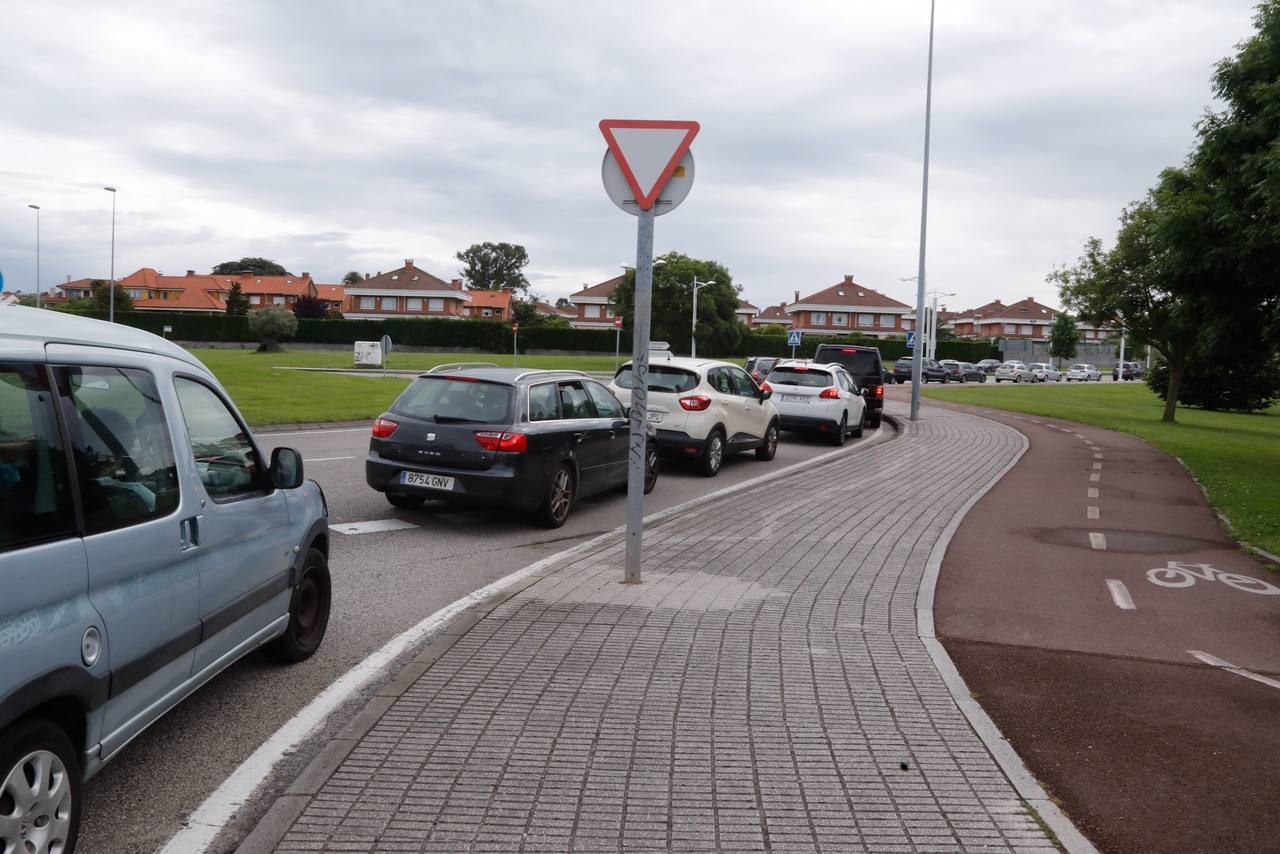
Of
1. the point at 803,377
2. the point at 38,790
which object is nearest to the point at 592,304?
the point at 803,377

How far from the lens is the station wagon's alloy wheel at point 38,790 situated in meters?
2.69

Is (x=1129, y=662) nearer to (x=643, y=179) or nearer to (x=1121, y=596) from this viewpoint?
(x=1121, y=596)

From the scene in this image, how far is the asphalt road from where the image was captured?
367 centimetres

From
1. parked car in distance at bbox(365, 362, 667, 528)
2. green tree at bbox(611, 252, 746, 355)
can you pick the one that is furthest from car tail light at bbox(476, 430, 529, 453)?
green tree at bbox(611, 252, 746, 355)

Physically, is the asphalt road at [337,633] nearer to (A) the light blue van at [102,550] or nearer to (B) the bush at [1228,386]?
(A) the light blue van at [102,550]

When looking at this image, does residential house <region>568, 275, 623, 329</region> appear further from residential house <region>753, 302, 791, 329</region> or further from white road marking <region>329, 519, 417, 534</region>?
white road marking <region>329, 519, 417, 534</region>

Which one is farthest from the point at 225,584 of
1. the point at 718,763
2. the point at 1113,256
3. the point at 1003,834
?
the point at 1113,256

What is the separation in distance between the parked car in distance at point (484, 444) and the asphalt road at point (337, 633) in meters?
0.38

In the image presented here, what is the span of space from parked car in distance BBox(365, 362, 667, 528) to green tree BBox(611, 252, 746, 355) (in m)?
70.1

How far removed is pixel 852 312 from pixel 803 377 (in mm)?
114105

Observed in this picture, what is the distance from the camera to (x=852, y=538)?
31.7ft

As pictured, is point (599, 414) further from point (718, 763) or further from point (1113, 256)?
point (1113, 256)

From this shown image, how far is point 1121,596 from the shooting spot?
7.90m

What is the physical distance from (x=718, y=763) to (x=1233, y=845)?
71.6 inches
